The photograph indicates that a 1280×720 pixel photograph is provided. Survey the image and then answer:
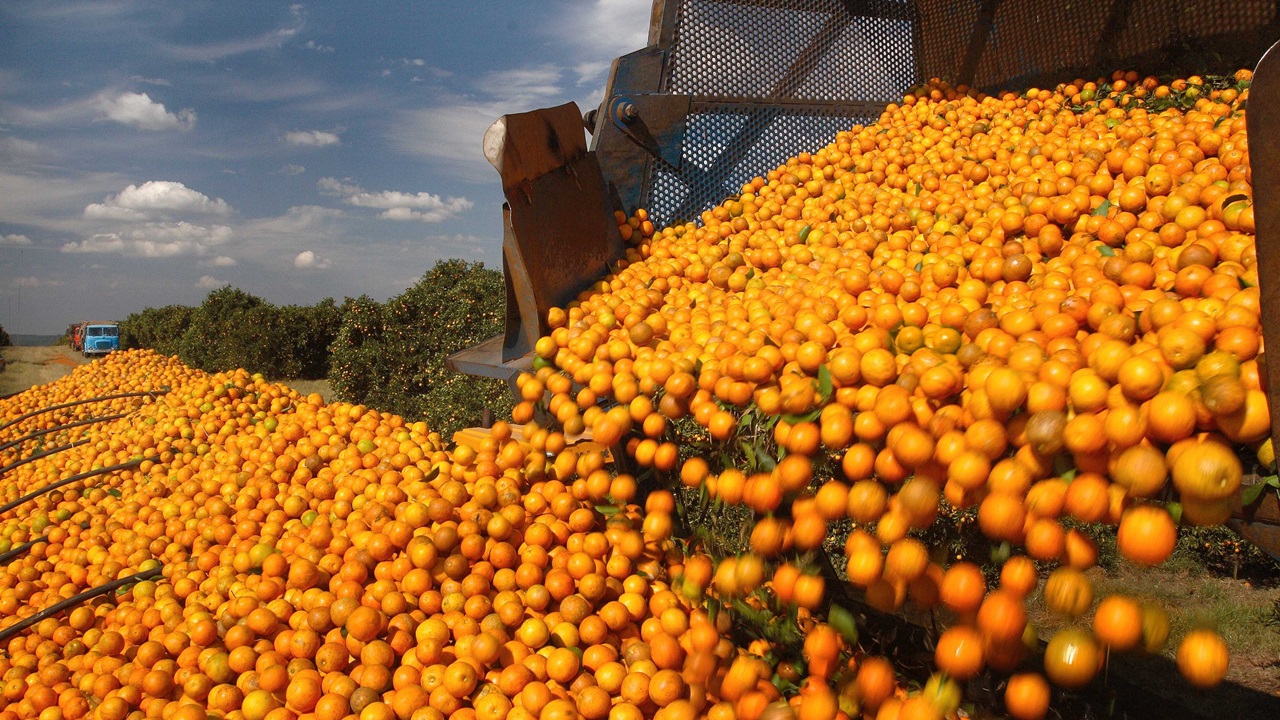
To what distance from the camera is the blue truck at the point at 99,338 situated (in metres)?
29.6

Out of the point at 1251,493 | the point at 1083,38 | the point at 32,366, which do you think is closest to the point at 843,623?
the point at 1251,493

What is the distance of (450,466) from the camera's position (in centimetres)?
354

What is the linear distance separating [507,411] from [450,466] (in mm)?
5196

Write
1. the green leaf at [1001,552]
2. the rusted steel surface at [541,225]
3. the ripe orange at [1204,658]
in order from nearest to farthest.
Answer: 1. the ripe orange at [1204,658]
2. the green leaf at [1001,552]
3. the rusted steel surface at [541,225]

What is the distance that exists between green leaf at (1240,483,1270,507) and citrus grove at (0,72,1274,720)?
45 millimetres

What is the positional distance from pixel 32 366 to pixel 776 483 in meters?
33.2

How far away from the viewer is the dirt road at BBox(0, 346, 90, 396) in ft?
73.8

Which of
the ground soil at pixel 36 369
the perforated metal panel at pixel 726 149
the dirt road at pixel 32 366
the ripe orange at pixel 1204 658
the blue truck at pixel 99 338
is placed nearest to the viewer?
the ripe orange at pixel 1204 658

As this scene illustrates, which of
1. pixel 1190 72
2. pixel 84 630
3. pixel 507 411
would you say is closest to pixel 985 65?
pixel 1190 72

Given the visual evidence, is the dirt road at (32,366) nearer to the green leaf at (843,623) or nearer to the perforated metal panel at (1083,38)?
the perforated metal panel at (1083,38)

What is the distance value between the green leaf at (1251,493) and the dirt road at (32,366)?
27.4m

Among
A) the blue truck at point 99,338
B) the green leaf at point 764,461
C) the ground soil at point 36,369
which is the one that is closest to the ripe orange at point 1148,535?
the green leaf at point 764,461

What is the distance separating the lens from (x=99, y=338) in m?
30.0

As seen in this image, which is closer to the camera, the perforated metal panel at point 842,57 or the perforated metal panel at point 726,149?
the perforated metal panel at point 842,57
